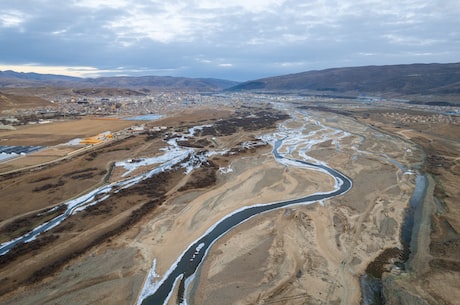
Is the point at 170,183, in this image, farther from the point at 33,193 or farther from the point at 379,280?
the point at 379,280

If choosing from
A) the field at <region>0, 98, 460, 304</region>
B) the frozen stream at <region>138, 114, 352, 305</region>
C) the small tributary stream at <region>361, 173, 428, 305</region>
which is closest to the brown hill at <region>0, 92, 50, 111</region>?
the field at <region>0, 98, 460, 304</region>

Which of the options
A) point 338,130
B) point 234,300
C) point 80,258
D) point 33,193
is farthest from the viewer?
point 338,130

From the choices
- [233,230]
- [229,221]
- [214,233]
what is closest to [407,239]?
[233,230]

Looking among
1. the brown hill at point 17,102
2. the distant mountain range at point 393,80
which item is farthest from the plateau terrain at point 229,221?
the distant mountain range at point 393,80

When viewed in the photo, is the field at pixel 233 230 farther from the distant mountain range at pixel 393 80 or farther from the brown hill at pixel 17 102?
the distant mountain range at pixel 393 80

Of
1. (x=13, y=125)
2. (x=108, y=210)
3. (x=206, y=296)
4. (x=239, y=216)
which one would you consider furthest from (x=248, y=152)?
(x=13, y=125)

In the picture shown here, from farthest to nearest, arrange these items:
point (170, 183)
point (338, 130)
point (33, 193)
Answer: point (338, 130), point (170, 183), point (33, 193)

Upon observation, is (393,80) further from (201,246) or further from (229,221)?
(201,246)
